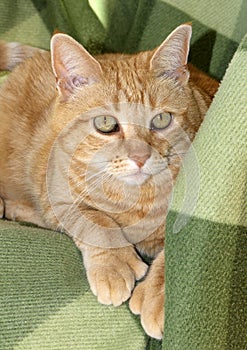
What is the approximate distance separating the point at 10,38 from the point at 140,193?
0.99 metres

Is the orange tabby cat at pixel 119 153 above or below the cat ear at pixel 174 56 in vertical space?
below

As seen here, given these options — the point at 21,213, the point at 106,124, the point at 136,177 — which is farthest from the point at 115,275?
the point at 21,213

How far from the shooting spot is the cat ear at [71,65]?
1.45 metres

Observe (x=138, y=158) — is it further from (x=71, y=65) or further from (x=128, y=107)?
(x=71, y=65)

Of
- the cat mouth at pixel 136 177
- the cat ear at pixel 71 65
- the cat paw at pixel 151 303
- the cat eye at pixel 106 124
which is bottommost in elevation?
the cat paw at pixel 151 303

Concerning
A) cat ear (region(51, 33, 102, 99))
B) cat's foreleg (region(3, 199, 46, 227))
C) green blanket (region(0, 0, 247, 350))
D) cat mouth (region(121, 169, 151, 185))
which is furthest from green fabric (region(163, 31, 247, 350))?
cat's foreleg (region(3, 199, 46, 227))

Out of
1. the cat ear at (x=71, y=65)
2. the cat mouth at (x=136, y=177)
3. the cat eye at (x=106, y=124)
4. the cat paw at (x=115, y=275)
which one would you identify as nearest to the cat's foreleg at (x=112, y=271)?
the cat paw at (x=115, y=275)

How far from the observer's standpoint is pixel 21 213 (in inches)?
71.4

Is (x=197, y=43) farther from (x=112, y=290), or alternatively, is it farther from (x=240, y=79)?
(x=112, y=290)

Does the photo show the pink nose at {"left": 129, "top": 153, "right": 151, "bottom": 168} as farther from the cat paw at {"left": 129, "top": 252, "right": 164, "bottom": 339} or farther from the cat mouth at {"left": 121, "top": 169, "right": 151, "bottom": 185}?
the cat paw at {"left": 129, "top": 252, "right": 164, "bottom": 339}

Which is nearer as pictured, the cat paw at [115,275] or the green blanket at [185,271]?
the green blanket at [185,271]

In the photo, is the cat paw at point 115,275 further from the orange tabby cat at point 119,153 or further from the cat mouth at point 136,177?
the cat mouth at point 136,177

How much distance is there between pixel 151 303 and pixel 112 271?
0.14 meters

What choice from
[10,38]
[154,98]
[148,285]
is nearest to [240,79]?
[154,98]
